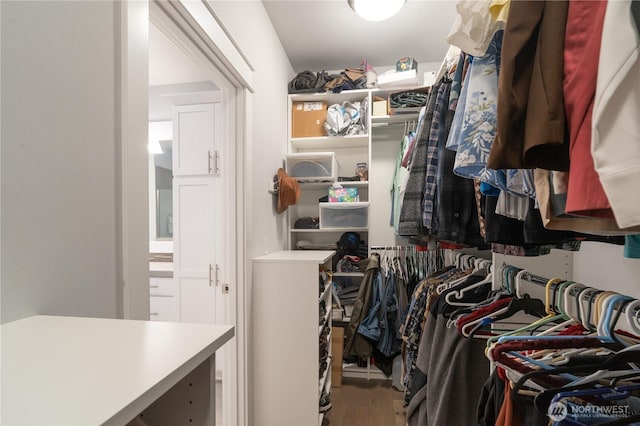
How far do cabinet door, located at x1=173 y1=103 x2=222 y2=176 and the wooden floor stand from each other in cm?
199

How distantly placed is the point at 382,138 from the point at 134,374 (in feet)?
8.91

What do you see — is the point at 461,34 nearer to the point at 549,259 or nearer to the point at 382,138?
the point at 549,259

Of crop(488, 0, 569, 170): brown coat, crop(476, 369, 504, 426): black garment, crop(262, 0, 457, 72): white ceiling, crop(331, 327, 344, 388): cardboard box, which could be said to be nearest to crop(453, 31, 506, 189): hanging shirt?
crop(488, 0, 569, 170): brown coat

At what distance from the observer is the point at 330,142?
2.62 meters

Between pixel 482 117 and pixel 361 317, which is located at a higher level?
pixel 482 117

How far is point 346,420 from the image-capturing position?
1921 millimetres

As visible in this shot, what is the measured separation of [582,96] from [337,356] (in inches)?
94.7

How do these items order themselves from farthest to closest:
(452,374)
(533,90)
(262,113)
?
(262,113) < (452,374) < (533,90)

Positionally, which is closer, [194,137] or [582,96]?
[582,96]

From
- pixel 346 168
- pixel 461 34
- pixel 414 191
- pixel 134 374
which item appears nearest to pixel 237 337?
pixel 414 191

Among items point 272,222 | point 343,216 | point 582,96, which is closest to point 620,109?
point 582,96

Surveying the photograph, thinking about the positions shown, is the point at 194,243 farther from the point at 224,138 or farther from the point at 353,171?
the point at 353,171

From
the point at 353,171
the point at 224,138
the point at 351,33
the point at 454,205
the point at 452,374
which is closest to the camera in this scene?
the point at 452,374

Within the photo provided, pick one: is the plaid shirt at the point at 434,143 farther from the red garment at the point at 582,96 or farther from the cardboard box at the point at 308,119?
the cardboard box at the point at 308,119
